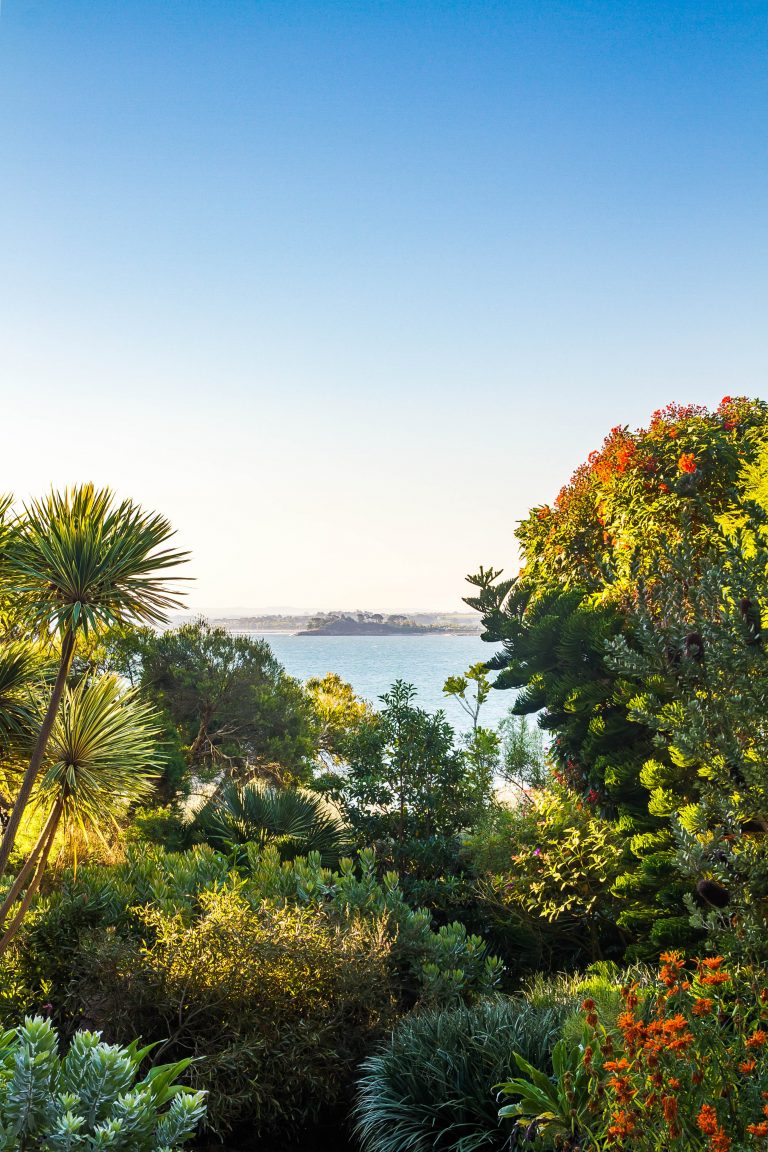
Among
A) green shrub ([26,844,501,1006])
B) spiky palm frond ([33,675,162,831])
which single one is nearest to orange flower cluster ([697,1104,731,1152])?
green shrub ([26,844,501,1006])

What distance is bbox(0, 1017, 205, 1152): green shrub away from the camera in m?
1.85

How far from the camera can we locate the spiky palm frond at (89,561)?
549 centimetres

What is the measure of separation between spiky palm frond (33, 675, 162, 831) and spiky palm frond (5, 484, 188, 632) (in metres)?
0.81

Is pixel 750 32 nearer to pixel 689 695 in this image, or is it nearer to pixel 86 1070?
pixel 689 695

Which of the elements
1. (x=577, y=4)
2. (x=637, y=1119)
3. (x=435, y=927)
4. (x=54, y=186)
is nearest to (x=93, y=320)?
(x=54, y=186)

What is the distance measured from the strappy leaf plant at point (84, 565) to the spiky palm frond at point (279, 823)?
2830 millimetres

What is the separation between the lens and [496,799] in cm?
967

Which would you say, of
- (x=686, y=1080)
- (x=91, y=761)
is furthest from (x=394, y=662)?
(x=686, y=1080)

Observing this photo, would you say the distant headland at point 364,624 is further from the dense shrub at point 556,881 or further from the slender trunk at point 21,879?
the slender trunk at point 21,879

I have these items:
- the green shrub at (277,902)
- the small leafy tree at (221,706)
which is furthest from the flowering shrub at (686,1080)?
the small leafy tree at (221,706)

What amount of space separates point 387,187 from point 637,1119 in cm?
1107

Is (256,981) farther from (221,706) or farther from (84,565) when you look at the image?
(221,706)

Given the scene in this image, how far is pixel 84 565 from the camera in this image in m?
5.52

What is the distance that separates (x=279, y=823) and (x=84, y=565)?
3.81 m
